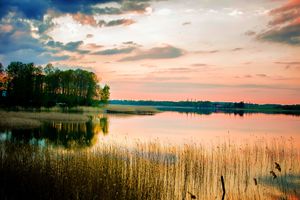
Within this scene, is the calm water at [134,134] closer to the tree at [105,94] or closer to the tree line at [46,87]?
the tree line at [46,87]

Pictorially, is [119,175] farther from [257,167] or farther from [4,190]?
[257,167]

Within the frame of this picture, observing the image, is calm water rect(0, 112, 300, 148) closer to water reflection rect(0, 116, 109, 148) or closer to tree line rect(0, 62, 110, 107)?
water reflection rect(0, 116, 109, 148)

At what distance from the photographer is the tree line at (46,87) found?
201ft

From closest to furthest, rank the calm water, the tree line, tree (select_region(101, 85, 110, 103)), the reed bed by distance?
the reed bed < the calm water < the tree line < tree (select_region(101, 85, 110, 103))

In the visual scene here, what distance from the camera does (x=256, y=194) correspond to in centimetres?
1278

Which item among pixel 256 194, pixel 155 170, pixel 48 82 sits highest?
pixel 48 82

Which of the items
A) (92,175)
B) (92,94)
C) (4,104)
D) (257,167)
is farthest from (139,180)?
(92,94)

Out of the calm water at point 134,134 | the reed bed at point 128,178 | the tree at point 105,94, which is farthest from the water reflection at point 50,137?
the tree at point 105,94

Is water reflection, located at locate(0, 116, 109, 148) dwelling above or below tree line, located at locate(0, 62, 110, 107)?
below

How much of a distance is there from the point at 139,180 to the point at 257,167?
8062 mm

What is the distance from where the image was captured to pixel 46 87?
244 ft

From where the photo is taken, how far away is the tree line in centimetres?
6119

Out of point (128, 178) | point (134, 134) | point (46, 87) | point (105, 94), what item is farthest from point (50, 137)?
point (105, 94)

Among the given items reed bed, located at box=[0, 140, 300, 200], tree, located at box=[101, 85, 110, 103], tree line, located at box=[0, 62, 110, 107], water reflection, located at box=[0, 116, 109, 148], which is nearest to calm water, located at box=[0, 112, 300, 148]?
water reflection, located at box=[0, 116, 109, 148]
